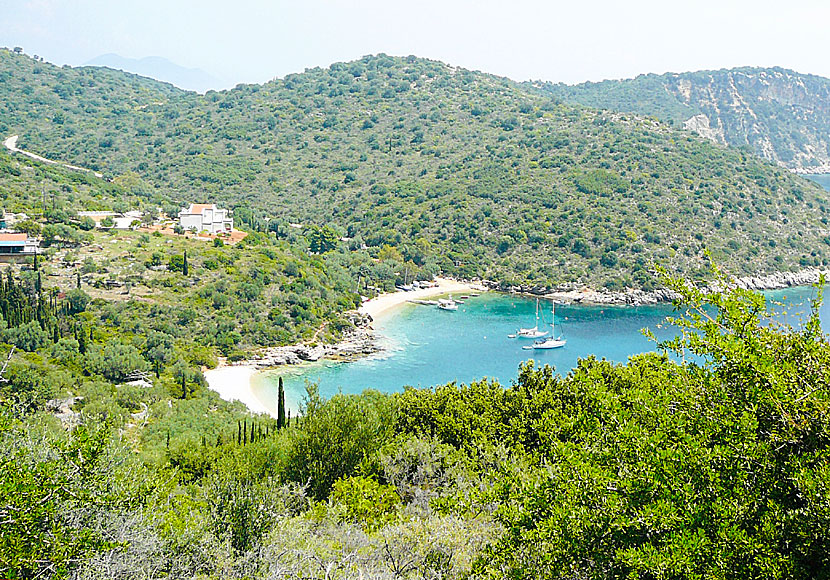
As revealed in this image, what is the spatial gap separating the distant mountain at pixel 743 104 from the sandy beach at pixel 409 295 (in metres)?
91.3

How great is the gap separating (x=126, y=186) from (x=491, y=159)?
4512cm

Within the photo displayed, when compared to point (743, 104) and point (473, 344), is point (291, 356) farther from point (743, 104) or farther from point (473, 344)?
point (743, 104)

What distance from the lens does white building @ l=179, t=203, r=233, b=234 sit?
191 feet

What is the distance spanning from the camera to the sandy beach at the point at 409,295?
5400 centimetres

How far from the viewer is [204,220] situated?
58.8 m

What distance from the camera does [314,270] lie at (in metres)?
53.4

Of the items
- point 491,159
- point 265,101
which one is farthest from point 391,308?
point 265,101

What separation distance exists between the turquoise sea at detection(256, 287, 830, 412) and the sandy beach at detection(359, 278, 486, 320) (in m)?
1.20

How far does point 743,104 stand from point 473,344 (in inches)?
5503

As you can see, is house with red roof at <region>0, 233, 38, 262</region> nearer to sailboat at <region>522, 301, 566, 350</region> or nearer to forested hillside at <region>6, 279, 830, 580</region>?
A: sailboat at <region>522, 301, 566, 350</region>

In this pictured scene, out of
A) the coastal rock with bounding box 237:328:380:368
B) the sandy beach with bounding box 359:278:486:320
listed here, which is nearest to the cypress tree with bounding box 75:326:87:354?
the coastal rock with bounding box 237:328:380:368

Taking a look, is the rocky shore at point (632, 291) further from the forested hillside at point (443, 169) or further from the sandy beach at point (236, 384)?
the sandy beach at point (236, 384)

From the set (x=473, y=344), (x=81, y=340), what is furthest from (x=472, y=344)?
(x=81, y=340)

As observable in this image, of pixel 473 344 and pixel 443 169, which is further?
pixel 443 169
